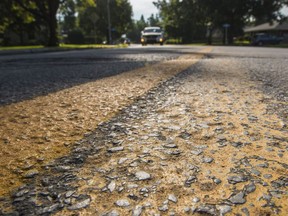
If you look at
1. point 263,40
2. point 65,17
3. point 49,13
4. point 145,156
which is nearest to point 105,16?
point 65,17

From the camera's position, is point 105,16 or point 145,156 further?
point 105,16

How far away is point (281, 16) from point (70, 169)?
51.2m

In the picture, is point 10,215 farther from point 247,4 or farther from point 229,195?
point 247,4

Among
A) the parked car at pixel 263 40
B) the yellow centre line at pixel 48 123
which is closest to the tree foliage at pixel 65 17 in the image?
the parked car at pixel 263 40

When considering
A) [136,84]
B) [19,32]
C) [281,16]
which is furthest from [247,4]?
[136,84]

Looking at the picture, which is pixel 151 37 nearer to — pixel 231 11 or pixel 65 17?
pixel 231 11

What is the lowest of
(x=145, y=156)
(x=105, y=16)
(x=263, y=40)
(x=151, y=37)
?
(x=145, y=156)

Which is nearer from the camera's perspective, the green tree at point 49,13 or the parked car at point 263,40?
the green tree at point 49,13

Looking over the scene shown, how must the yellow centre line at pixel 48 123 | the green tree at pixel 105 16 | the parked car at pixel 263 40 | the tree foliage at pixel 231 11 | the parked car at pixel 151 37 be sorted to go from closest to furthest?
1. the yellow centre line at pixel 48 123
2. the parked car at pixel 151 37
3. the parked car at pixel 263 40
4. the tree foliage at pixel 231 11
5. the green tree at pixel 105 16

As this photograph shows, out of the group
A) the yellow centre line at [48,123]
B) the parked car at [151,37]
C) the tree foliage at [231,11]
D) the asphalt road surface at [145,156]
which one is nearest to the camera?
the asphalt road surface at [145,156]

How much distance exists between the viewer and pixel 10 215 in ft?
2.60

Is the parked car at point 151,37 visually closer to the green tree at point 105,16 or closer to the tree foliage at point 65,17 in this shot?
the tree foliage at point 65,17

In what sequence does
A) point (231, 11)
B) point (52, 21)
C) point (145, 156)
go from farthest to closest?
1. point (231, 11)
2. point (52, 21)
3. point (145, 156)

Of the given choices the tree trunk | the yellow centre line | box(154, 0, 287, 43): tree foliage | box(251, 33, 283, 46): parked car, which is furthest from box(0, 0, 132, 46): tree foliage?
the yellow centre line
